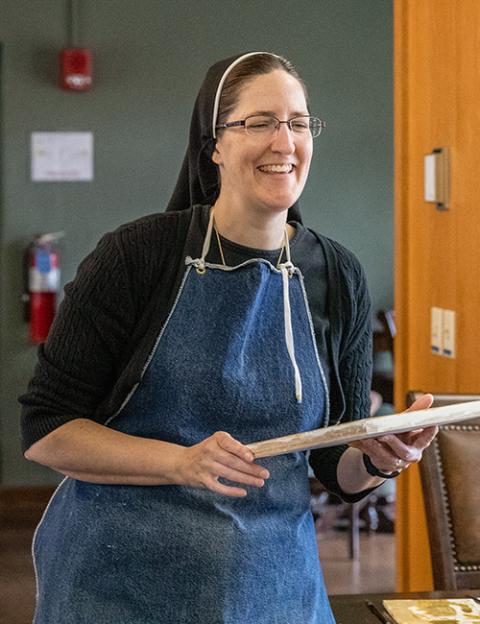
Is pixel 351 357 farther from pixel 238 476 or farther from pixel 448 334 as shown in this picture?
pixel 448 334

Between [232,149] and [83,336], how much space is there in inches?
13.0

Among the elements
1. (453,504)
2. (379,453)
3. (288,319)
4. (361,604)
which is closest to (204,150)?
(288,319)

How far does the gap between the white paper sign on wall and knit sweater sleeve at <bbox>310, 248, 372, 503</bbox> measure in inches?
165

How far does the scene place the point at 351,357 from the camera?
1.72 meters

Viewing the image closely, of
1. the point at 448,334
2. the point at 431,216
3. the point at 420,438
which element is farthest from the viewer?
the point at 431,216

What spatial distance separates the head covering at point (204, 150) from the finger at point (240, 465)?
53cm

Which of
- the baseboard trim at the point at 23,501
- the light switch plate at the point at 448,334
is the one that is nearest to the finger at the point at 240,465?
the light switch plate at the point at 448,334

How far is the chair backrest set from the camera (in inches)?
81.7

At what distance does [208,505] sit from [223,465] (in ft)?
0.62

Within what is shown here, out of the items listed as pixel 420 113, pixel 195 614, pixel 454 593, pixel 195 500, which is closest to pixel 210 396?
pixel 195 500

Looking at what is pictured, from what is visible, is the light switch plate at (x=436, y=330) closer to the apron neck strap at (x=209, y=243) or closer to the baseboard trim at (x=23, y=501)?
the apron neck strap at (x=209, y=243)

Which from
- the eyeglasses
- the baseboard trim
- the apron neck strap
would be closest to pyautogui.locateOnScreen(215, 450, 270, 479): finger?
the apron neck strap

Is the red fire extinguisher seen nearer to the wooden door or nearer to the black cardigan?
the wooden door

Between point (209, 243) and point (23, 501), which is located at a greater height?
point (209, 243)
